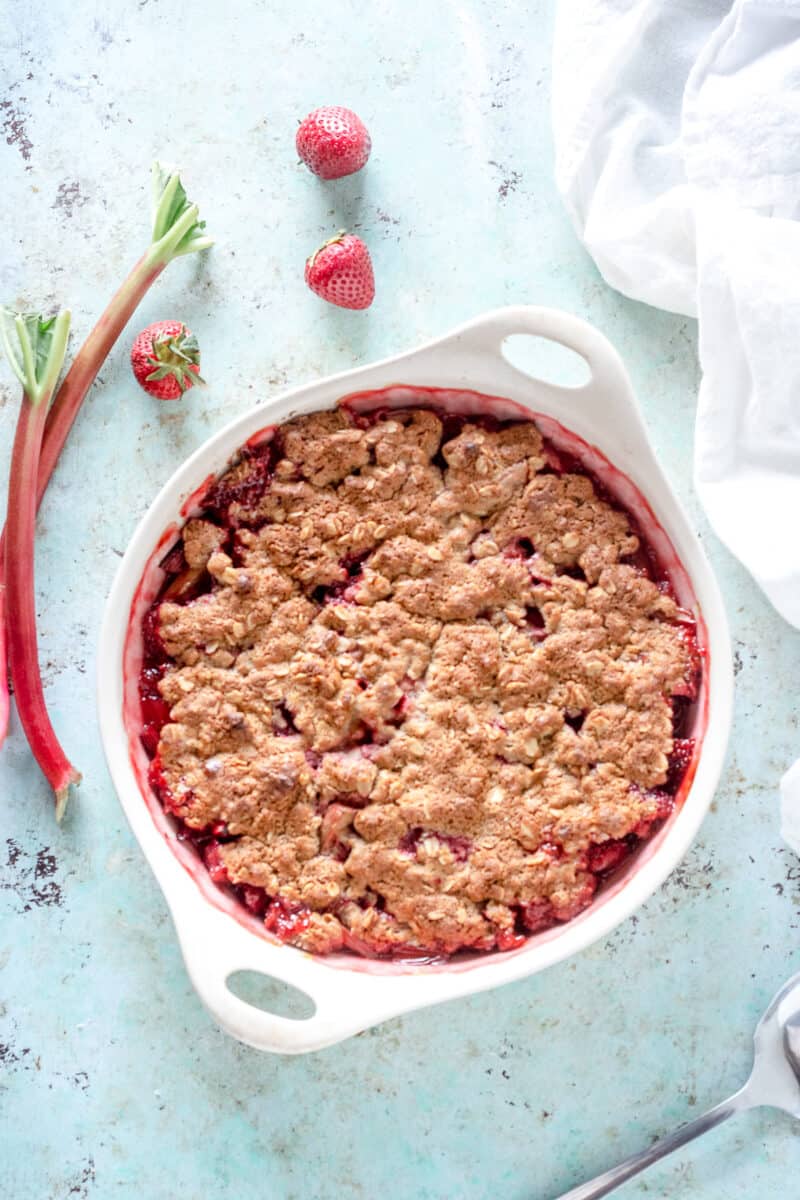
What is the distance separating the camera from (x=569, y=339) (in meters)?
1.68

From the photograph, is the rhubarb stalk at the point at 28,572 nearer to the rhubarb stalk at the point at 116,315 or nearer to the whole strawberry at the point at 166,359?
the rhubarb stalk at the point at 116,315

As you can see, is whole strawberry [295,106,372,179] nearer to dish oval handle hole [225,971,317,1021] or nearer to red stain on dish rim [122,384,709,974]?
red stain on dish rim [122,384,709,974]

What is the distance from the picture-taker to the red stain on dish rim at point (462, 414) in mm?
1765

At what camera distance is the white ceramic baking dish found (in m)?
1.65

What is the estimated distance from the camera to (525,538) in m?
1.83

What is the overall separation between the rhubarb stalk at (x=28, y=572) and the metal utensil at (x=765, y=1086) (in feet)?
3.83

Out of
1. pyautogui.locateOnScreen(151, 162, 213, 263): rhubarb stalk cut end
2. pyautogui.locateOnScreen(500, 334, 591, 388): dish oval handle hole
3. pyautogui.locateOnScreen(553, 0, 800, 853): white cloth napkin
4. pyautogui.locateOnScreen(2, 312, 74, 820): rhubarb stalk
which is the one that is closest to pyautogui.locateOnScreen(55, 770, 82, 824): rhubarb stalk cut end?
pyautogui.locateOnScreen(2, 312, 74, 820): rhubarb stalk

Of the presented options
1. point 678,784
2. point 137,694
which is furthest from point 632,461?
point 137,694

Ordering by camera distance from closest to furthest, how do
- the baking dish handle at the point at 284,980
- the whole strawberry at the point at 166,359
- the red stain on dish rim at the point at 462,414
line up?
the baking dish handle at the point at 284,980
the red stain on dish rim at the point at 462,414
the whole strawberry at the point at 166,359

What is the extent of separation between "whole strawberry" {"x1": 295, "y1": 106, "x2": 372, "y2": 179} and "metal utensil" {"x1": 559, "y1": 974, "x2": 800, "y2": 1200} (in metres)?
1.67

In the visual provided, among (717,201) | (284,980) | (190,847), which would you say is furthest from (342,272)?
(284,980)

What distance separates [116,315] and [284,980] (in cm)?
118

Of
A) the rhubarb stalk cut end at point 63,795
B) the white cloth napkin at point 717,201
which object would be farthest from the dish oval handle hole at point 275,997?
the white cloth napkin at point 717,201

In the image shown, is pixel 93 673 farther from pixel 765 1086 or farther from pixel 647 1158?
pixel 765 1086
